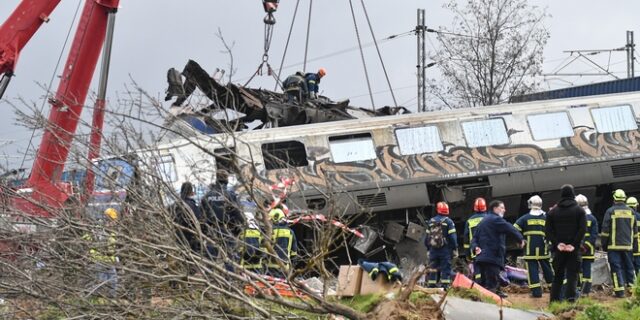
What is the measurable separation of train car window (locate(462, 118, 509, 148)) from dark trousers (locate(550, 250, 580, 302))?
5.18 m

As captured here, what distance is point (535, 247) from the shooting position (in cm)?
1157

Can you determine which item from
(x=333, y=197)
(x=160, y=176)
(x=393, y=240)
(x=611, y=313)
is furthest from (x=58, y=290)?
(x=393, y=240)

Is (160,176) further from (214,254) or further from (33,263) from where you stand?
(33,263)

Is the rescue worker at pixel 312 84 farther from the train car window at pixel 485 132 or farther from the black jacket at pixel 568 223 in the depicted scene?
the black jacket at pixel 568 223

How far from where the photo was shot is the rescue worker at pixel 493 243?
11.5 metres

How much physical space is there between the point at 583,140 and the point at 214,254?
398 inches

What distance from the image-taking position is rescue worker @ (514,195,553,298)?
11.6 meters

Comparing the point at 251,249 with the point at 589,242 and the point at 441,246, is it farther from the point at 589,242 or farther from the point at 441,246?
the point at 589,242

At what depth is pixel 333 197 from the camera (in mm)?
7180

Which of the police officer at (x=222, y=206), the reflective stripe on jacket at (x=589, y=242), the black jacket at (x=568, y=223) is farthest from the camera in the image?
the reflective stripe on jacket at (x=589, y=242)

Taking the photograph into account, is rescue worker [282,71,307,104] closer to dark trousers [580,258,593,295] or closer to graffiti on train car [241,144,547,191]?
graffiti on train car [241,144,547,191]

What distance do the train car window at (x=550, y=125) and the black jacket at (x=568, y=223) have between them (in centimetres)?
549

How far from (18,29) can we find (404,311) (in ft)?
25.7

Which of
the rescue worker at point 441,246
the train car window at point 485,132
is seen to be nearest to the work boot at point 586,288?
the rescue worker at point 441,246
